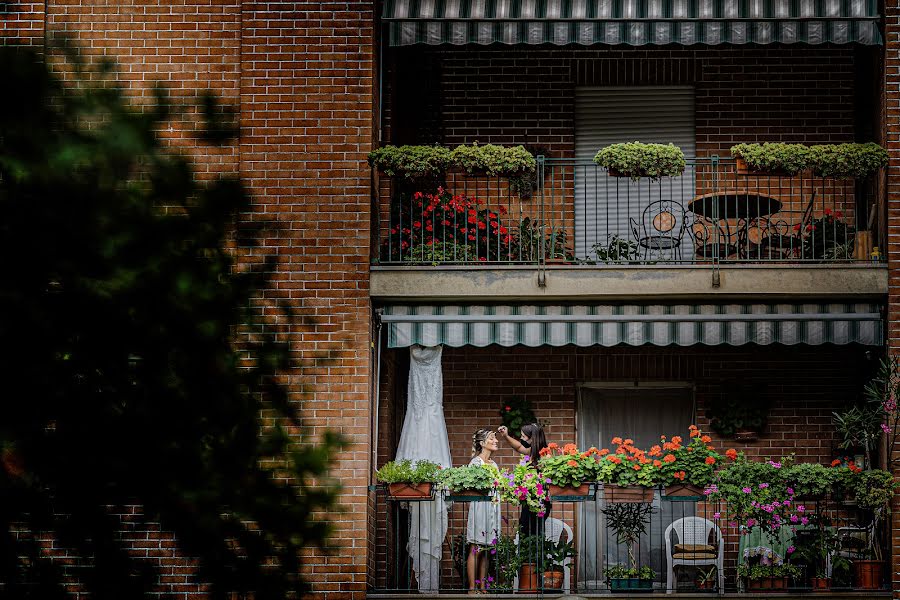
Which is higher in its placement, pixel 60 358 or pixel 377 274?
pixel 377 274

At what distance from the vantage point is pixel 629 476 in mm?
12273

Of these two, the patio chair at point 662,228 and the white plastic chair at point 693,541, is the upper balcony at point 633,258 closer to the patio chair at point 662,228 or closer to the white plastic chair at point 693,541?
the patio chair at point 662,228

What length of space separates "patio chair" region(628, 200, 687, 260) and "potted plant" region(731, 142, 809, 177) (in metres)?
0.80

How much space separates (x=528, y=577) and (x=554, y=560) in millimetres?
297

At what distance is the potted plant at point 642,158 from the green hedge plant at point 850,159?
1.31 metres

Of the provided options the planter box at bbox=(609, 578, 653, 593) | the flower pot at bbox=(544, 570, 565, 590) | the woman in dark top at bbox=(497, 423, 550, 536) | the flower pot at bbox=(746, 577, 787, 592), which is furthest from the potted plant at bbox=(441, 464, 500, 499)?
the flower pot at bbox=(746, 577, 787, 592)

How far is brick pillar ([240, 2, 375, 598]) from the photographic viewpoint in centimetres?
1275

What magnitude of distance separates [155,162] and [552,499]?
8.31 metres

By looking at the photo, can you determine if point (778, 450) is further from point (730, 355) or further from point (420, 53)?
point (420, 53)

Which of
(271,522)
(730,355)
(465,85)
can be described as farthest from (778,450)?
(271,522)

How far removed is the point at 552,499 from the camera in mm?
12344

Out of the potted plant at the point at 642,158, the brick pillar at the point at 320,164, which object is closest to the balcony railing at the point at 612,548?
the brick pillar at the point at 320,164

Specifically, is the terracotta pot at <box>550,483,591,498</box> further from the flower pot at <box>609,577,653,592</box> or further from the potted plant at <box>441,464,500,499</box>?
the flower pot at <box>609,577,653,592</box>

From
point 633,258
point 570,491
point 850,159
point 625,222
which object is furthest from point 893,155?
point 570,491
